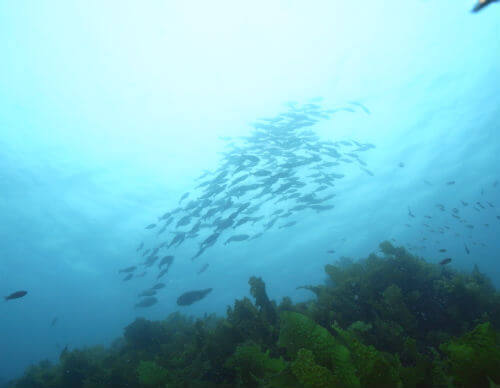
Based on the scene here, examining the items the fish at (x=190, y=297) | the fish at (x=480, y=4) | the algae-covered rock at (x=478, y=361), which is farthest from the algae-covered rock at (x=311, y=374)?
the fish at (x=190, y=297)

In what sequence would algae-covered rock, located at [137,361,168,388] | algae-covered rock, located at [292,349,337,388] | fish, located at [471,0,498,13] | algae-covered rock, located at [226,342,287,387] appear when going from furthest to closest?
algae-covered rock, located at [137,361,168,388] → algae-covered rock, located at [226,342,287,387] → algae-covered rock, located at [292,349,337,388] → fish, located at [471,0,498,13]

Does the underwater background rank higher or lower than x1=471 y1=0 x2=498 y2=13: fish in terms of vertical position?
higher

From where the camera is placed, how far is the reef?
168cm

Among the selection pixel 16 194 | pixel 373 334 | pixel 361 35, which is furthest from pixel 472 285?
pixel 16 194

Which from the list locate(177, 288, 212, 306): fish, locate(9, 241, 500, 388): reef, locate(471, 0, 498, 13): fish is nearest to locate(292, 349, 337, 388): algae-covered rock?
locate(9, 241, 500, 388): reef

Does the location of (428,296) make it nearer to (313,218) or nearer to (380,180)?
(380,180)

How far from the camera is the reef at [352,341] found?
1.68m

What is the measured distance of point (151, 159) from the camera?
2005 centimetres

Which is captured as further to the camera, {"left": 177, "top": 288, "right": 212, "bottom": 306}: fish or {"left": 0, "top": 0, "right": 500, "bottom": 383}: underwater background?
{"left": 0, "top": 0, "right": 500, "bottom": 383}: underwater background

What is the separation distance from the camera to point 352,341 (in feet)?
5.69

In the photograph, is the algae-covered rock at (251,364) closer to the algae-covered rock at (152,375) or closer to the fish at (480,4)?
the algae-covered rock at (152,375)

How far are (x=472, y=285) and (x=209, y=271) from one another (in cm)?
3854

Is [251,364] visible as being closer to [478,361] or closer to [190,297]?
[478,361]

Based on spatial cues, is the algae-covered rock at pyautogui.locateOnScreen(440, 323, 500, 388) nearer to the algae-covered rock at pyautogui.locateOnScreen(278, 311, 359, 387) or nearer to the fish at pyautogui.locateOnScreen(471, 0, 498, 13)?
the algae-covered rock at pyautogui.locateOnScreen(278, 311, 359, 387)
